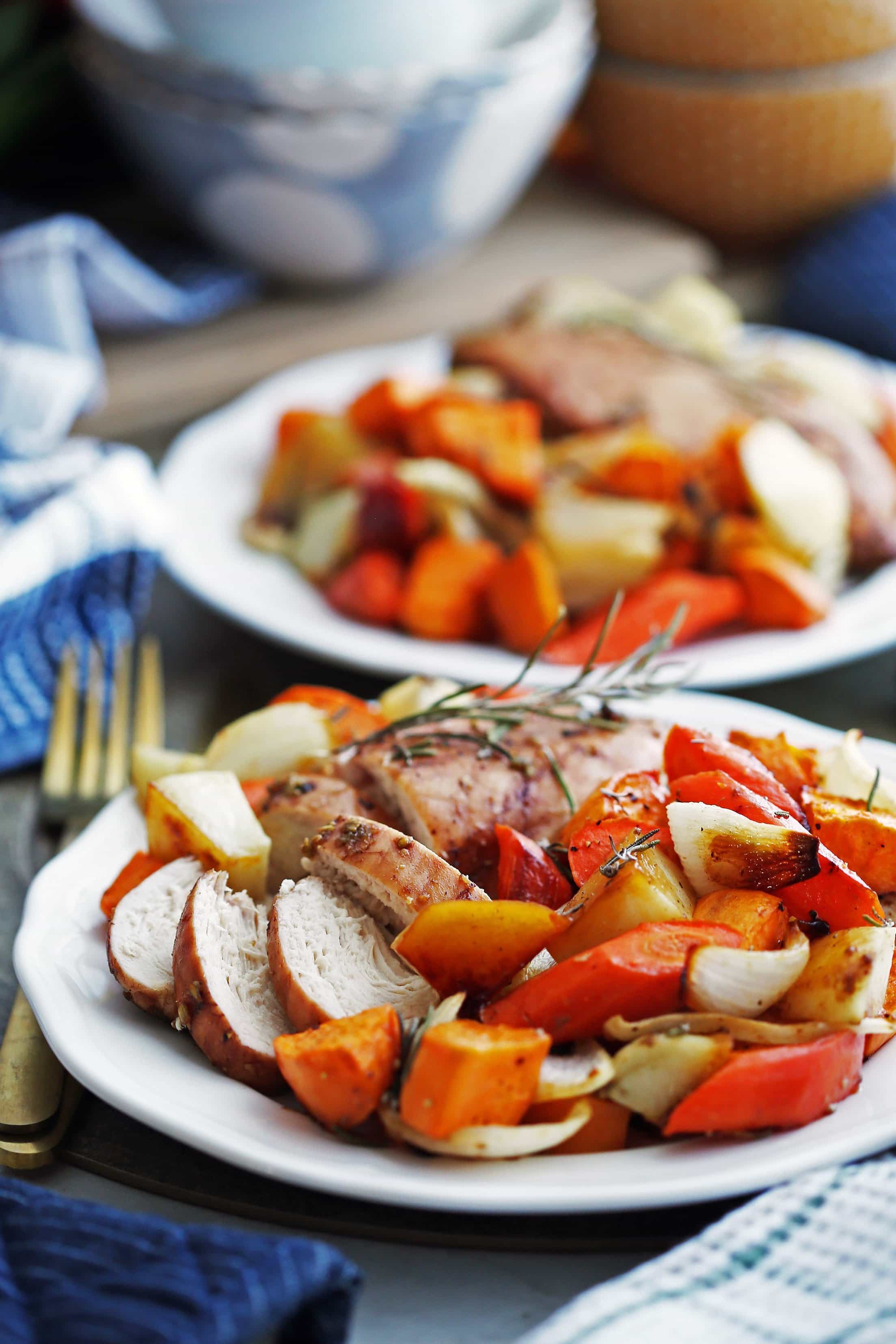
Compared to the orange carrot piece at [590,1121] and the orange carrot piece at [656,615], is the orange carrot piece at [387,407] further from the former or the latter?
the orange carrot piece at [590,1121]

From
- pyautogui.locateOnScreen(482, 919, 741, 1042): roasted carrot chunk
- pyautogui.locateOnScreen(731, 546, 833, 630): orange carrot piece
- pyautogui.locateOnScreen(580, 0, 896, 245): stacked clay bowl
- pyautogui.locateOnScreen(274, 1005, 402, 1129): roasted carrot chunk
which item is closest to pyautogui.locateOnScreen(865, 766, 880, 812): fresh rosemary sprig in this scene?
pyautogui.locateOnScreen(482, 919, 741, 1042): roasted carrot chunk

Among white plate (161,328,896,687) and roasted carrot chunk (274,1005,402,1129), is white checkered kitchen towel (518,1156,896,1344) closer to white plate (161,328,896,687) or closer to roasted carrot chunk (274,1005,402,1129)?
roasted carrot chunk (274,1005,402,1129)

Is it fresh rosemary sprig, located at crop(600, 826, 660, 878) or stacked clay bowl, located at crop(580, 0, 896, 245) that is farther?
stacked clay bowl, located at crop(580, 0, 896, 245)

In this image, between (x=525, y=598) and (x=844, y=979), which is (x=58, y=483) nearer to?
(x=525, y=598)

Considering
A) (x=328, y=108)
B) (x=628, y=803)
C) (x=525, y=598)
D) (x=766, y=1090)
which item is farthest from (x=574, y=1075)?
(x=328, y=108)

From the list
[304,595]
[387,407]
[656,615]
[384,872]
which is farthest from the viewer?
[387,407]

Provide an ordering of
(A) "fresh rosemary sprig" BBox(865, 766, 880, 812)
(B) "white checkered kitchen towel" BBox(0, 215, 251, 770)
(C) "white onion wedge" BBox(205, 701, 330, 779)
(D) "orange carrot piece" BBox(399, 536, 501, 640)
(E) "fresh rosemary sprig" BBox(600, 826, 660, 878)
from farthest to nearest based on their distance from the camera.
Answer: (D) "orange carrot piece" BBox(399, 536, 501, 640) < (B) "white checkered kitchen towel" BBox(0, 215, 251, 770) < (C) "white onion wedge" BBox(205, 701, 330, 779) < (A) "fresh rosemary sprig" BBox(865, 766, 880, 812) < (E) "fresh rosemary sprig" BBox(600, 826, 660, 878)

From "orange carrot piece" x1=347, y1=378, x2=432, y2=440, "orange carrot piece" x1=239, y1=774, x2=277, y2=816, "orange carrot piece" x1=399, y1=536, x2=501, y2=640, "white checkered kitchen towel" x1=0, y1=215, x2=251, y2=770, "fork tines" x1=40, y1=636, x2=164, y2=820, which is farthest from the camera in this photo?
"orange carrot piece" x1=347, y1=378, x2=432, y2=440

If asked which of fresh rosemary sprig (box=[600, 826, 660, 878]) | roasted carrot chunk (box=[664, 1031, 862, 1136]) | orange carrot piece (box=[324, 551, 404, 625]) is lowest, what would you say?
orange carrot piece (box=[324, 551, 404, 625])
